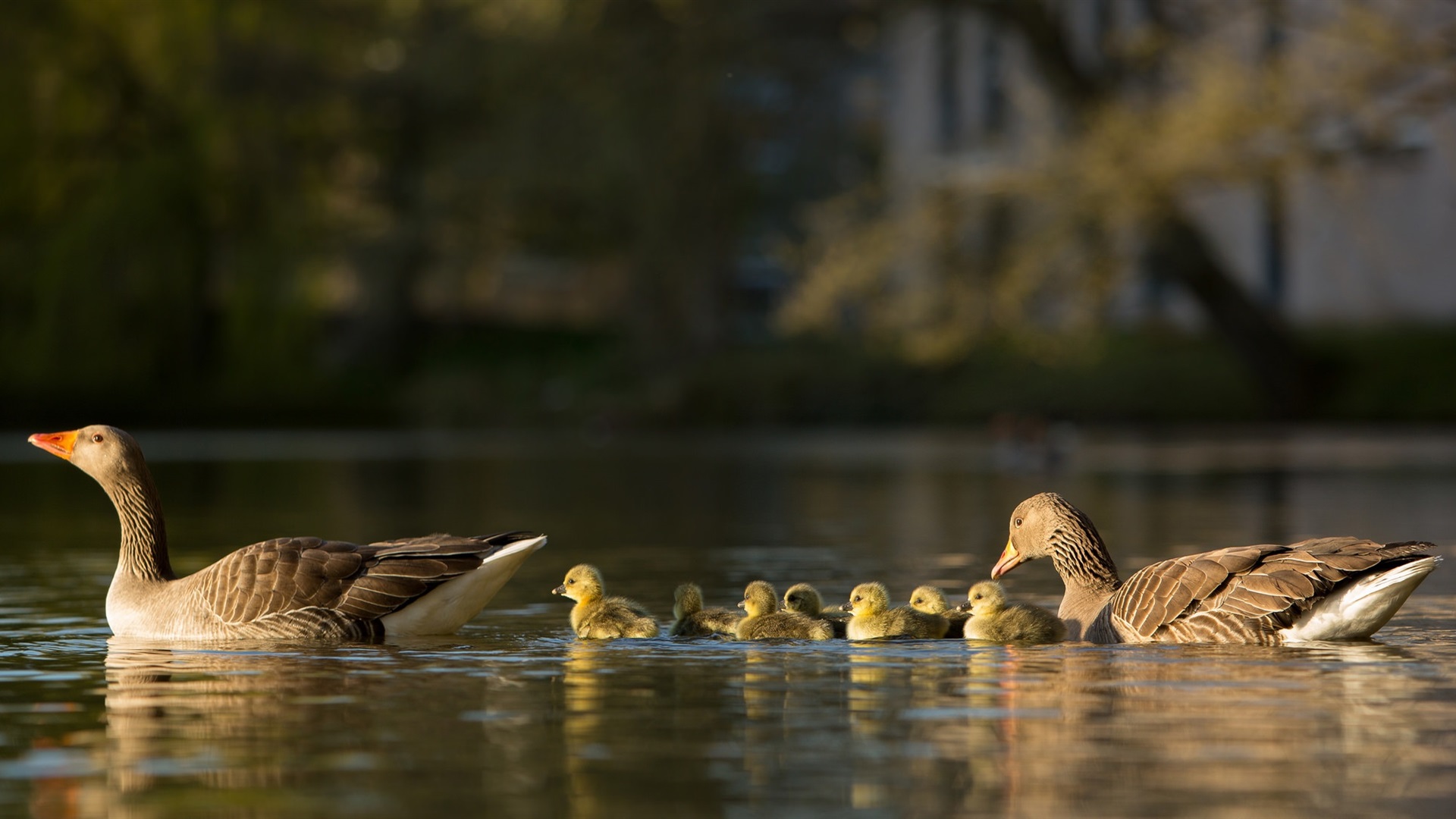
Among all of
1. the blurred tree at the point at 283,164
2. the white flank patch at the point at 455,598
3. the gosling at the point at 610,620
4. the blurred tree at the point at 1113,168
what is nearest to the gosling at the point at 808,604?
the gosling at the point at 610,620

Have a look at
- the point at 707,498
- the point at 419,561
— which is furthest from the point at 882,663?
the point at 707,498

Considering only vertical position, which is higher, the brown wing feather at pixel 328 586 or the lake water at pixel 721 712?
the brown wing feather at pixel 328 586

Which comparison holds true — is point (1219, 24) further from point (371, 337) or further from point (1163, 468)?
point (371, 337)

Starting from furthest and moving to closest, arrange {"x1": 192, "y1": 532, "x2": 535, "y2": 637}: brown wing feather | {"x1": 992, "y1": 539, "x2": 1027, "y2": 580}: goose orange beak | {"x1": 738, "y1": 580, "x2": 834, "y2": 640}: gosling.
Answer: {"x1": 992, "y1": 539, "x2": 1027, "y2": 580}: goose orange beak < {"x1": 738, "y1": 580, "x2": 834, "y2": 640}: gosling < {"x1": 192, "y1": 532, "x2": 535, "y2": 637}: brown wing feather

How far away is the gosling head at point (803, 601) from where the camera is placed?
11.8 m

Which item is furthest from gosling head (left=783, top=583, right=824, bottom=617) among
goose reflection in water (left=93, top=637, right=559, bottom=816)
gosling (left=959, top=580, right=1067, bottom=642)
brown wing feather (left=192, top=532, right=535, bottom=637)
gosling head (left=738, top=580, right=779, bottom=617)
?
goose reflection in water (left=93, top=637, right=559, bottom=816)

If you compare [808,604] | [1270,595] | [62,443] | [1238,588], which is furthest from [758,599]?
[62,443]

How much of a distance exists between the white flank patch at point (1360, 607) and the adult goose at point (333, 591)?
370 centimetres

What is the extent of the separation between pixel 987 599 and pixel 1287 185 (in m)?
23.4

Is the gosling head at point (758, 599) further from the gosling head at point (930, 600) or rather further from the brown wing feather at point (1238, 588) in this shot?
the brown wing feather at point (1238, 588)

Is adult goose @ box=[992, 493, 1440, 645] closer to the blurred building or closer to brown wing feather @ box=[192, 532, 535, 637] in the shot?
brown wing feather @ box=[192, 532, 535, 637]

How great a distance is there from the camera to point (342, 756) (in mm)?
7551

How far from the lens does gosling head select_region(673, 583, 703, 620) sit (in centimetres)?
1152

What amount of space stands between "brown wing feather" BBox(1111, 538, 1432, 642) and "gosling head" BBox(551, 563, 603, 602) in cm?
269
